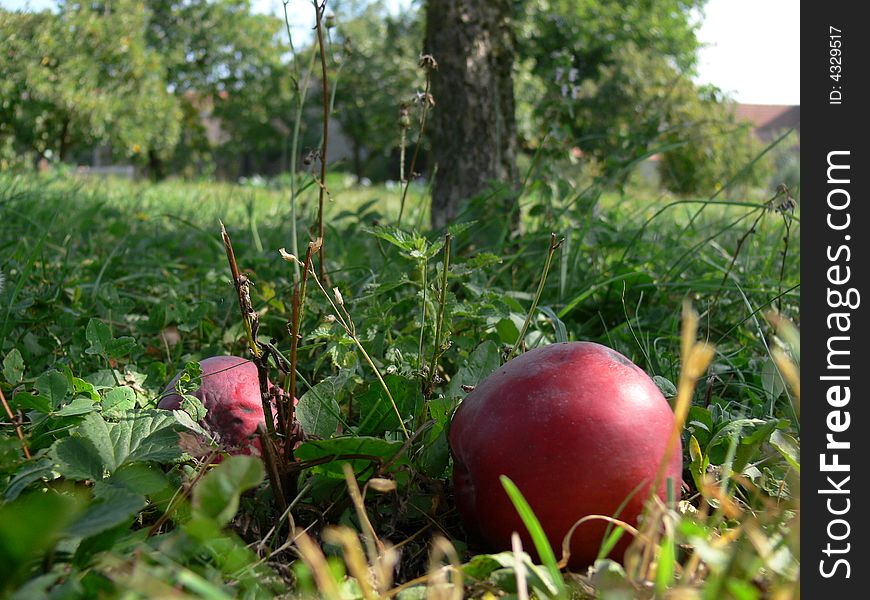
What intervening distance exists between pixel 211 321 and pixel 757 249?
2.46m

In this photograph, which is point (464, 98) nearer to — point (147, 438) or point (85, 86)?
point (147, 438)

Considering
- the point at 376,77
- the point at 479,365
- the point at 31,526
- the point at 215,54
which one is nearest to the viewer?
the point at 31,526

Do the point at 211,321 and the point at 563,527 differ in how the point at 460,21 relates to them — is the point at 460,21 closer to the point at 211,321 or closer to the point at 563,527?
the point at 211,321

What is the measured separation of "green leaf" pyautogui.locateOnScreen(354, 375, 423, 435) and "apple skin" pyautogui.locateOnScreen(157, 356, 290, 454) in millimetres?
198

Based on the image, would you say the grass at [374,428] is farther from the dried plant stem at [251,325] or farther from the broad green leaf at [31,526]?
the dried plant stem at [251,325]

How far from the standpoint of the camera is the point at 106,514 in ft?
2.76

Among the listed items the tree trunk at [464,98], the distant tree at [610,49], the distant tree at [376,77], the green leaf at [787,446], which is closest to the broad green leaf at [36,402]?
the green leaf at [787,446]

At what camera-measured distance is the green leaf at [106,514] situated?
0.82 m

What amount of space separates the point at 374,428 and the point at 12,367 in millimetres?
737

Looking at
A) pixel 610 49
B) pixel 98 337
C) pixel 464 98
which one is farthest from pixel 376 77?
pixel 98 337

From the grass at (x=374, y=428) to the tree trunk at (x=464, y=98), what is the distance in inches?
22.5

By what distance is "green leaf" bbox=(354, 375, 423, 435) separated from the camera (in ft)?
4.56

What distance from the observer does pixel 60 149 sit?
1295 centimetres
